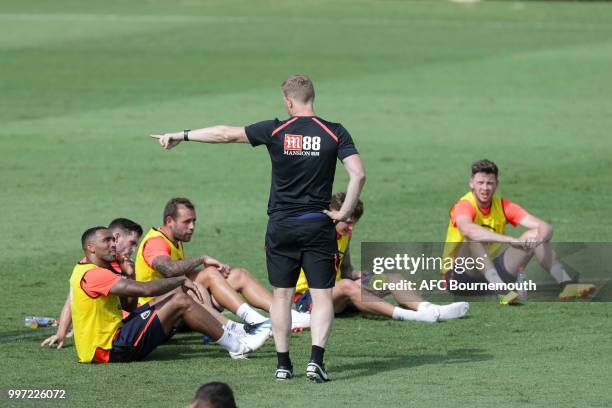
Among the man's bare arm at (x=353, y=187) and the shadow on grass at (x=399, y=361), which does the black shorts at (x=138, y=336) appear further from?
the man's bare arm at (x=353, y=187)

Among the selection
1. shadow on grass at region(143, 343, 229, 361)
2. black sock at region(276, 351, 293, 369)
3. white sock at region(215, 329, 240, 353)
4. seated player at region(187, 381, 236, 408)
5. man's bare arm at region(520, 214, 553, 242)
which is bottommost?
shadow on grass at region(143, 343, 229, 361)

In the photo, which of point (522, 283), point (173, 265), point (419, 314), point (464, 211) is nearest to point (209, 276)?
point (173, 265)

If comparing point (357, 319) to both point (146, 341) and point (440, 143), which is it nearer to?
point (146, 341)

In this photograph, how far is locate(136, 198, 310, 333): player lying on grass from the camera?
41.2ft

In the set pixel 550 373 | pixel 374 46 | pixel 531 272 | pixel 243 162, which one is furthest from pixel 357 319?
pixel 374 46

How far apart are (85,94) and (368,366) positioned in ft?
69.8

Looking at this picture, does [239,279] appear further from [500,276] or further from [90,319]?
[500,276]

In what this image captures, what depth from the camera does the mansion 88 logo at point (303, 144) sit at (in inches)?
432

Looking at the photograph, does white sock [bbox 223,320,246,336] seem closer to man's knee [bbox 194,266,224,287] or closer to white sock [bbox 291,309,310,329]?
man's knee [bbox 194,266,224,287]

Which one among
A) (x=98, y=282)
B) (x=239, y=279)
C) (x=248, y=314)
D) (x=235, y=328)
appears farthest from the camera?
(x=239, y=279)

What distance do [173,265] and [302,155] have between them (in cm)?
208

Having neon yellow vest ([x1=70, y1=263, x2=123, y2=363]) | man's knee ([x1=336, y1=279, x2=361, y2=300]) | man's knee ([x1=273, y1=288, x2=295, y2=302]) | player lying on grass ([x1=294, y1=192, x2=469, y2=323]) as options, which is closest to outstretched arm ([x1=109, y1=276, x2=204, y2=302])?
neon yellow vest ([x1=70, y1=263, x2=123, y2=363])

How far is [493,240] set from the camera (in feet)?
47.8

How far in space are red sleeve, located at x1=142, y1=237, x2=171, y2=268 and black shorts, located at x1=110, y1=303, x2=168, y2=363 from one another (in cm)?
102
